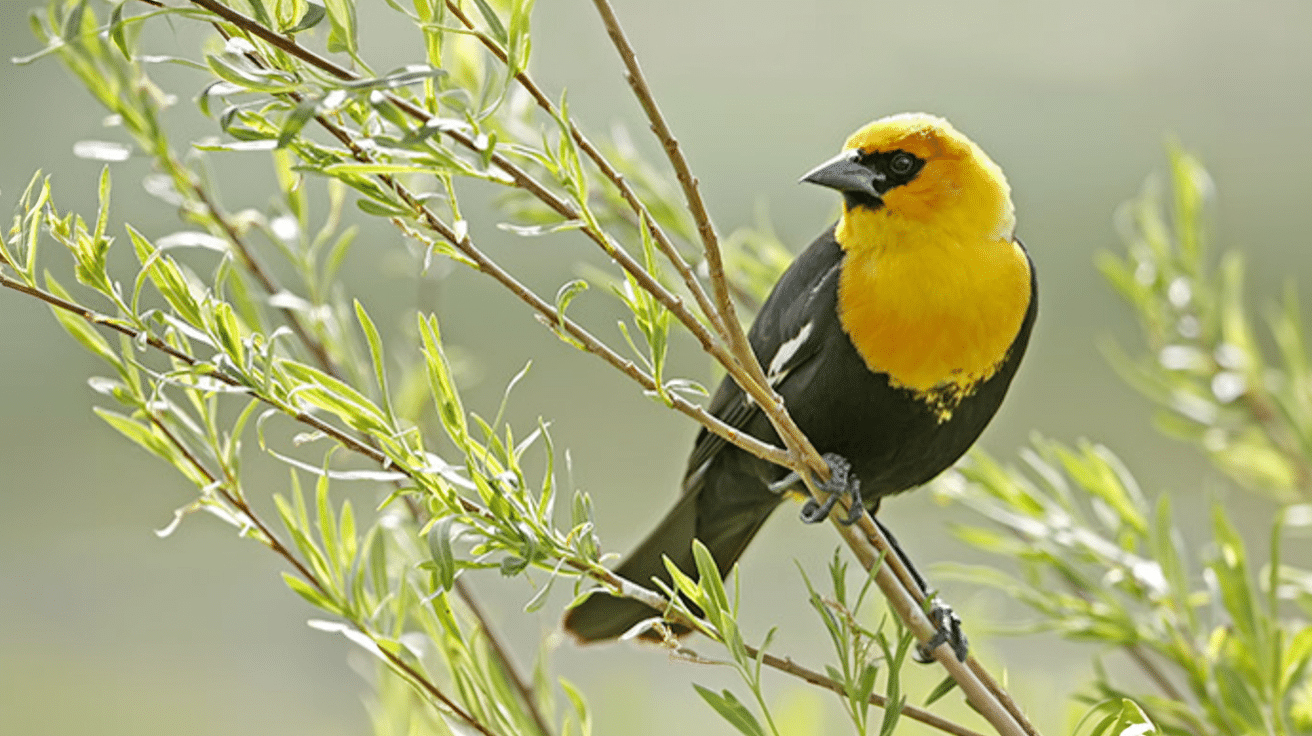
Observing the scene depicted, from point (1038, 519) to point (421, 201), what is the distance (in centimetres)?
53

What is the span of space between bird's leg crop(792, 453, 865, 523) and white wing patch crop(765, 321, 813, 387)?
8 centimetres

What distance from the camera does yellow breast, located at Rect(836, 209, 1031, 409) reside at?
44.8 inches

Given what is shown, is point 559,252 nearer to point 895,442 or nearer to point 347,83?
point 895,442

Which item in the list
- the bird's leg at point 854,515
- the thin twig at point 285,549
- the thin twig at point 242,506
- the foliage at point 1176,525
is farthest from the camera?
the bird's leg at point 854,515

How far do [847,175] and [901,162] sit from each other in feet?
0.24

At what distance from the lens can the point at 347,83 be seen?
0.50 metres

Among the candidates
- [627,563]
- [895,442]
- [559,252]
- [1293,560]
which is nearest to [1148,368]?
[895,442]

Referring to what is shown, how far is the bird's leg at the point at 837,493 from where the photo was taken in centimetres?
87

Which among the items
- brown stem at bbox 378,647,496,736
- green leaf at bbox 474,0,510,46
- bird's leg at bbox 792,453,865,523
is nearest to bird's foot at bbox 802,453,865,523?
bird's leg at bbox 792,453,865,523

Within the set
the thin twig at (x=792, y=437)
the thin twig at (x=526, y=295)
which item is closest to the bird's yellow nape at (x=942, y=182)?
the thin twig at (x=792, y=437)

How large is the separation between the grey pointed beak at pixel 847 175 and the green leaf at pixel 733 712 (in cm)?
60

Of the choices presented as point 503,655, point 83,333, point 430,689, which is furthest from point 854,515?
point 83,333

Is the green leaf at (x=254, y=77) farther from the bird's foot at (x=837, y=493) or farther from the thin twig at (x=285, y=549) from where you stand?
the bird's foot at (x=837, y=493)

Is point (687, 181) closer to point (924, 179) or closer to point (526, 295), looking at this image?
point (526, 295)
